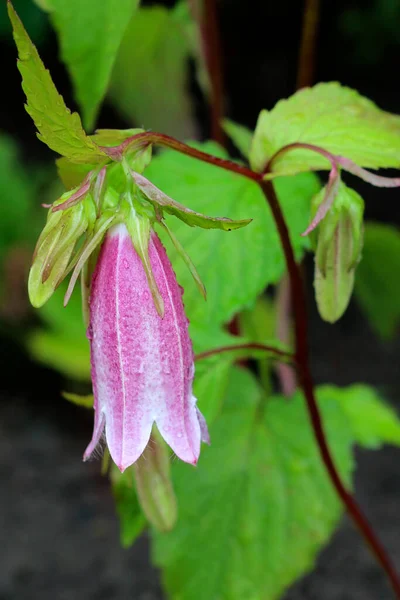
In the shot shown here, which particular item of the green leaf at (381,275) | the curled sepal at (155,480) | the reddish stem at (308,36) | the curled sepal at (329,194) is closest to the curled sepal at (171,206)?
the curled sepal at (329,194)

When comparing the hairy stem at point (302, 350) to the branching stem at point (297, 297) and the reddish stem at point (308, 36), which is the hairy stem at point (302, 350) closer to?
the branching stem at point (297, 297)

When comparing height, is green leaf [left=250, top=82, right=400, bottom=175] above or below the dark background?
above

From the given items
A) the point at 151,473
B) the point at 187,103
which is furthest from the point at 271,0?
the point at 151,473

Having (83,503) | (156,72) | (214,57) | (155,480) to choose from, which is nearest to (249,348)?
(155,480)

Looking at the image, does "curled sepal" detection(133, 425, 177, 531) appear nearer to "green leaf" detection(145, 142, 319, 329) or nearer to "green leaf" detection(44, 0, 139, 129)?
"green leaf" detection(145, 142, 319, 329)

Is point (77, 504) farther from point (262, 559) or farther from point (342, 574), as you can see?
point (262, 559)

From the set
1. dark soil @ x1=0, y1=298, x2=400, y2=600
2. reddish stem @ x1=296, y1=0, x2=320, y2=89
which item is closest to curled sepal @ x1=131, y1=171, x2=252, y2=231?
reddish stem @ x1=296, y1=0, x2=320, y2=89
